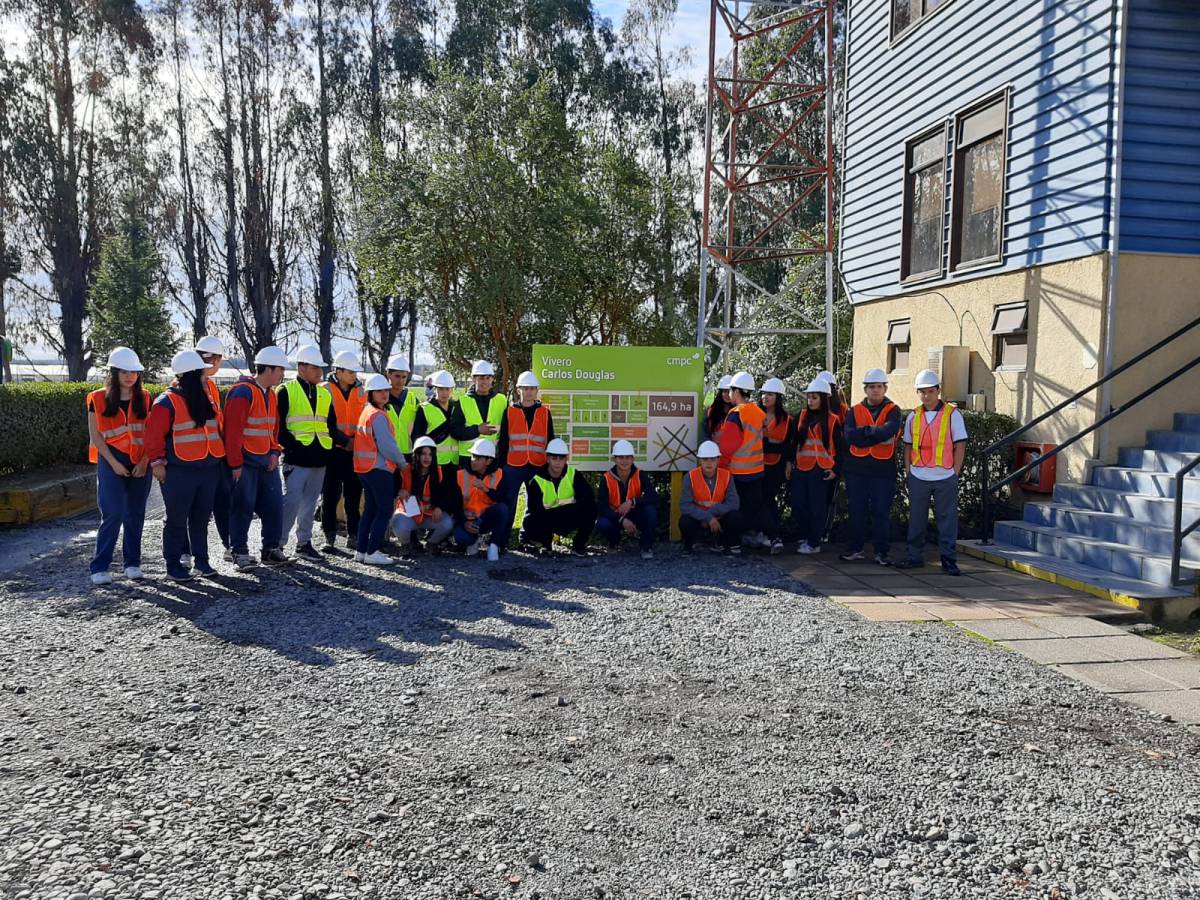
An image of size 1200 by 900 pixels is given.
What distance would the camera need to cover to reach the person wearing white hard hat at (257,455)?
26.3ft

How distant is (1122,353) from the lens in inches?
→ 355

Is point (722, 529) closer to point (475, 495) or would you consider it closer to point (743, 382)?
point (743, 382)

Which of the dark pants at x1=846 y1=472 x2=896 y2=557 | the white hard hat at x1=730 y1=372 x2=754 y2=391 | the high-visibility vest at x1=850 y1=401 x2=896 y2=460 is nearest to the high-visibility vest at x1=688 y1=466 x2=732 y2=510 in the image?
the white hard hat at x1=730 y1=372 x2=754 y2=391

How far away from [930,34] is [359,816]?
1273cm

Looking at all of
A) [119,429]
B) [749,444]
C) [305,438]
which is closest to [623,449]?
[749,444]

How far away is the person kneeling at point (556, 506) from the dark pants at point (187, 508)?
9.94 feet

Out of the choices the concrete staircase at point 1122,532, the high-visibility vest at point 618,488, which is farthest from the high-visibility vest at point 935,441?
the high-visibility vest at point 618,488

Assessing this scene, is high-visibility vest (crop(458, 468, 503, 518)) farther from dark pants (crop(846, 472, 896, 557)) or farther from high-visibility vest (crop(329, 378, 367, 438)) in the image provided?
dark pants (crop(846, 472, 896, 557))

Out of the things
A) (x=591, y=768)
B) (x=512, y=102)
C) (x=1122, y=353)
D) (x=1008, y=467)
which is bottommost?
(x=591, y=768)

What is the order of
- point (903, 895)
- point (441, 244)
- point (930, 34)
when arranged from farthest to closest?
point (441, 244) → point (930, 34) → point (903, 895)

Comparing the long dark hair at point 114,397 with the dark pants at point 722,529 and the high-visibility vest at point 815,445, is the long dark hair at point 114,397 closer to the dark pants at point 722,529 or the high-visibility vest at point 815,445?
the dark pants at point 722,529

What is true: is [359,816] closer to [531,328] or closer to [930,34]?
[930,34]

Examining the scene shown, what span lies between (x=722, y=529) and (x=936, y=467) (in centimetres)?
221

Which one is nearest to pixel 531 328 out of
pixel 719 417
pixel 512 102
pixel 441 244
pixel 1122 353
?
pixel 441 244
